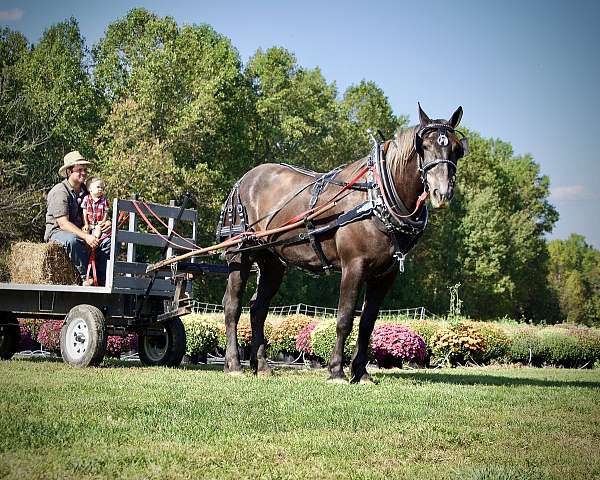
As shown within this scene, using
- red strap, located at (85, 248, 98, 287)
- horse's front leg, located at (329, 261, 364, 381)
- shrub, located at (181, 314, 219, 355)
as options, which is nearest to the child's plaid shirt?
red strap, located at (85, 248, 98, 287)

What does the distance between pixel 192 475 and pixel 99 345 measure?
6.36 m

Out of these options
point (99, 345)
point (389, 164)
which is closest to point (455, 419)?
point (389, 164)

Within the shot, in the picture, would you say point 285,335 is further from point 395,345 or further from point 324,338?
point 395,345

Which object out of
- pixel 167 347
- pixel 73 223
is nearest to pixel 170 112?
pixel 73 223

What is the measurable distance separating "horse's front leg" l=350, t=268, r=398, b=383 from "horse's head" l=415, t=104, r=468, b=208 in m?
1.58

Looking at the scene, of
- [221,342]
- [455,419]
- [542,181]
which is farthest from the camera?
[542,181]

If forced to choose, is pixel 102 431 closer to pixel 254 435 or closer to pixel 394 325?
pixel 254 435

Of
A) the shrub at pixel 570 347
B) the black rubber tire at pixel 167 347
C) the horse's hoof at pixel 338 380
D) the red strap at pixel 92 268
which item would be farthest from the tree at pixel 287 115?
the horse's hoof at pixel 338 380

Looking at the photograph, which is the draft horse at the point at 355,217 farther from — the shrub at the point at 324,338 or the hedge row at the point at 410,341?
the shrub at the point at 324,338

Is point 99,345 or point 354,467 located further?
point 99,345

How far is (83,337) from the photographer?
11.8m

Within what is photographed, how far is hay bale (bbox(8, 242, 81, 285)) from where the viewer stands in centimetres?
1172

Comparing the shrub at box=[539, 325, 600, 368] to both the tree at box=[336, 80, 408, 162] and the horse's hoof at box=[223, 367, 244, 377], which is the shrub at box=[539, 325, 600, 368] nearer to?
the horse's hoof at box=[223, 367, 244, 377]

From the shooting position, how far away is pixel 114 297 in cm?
1212
